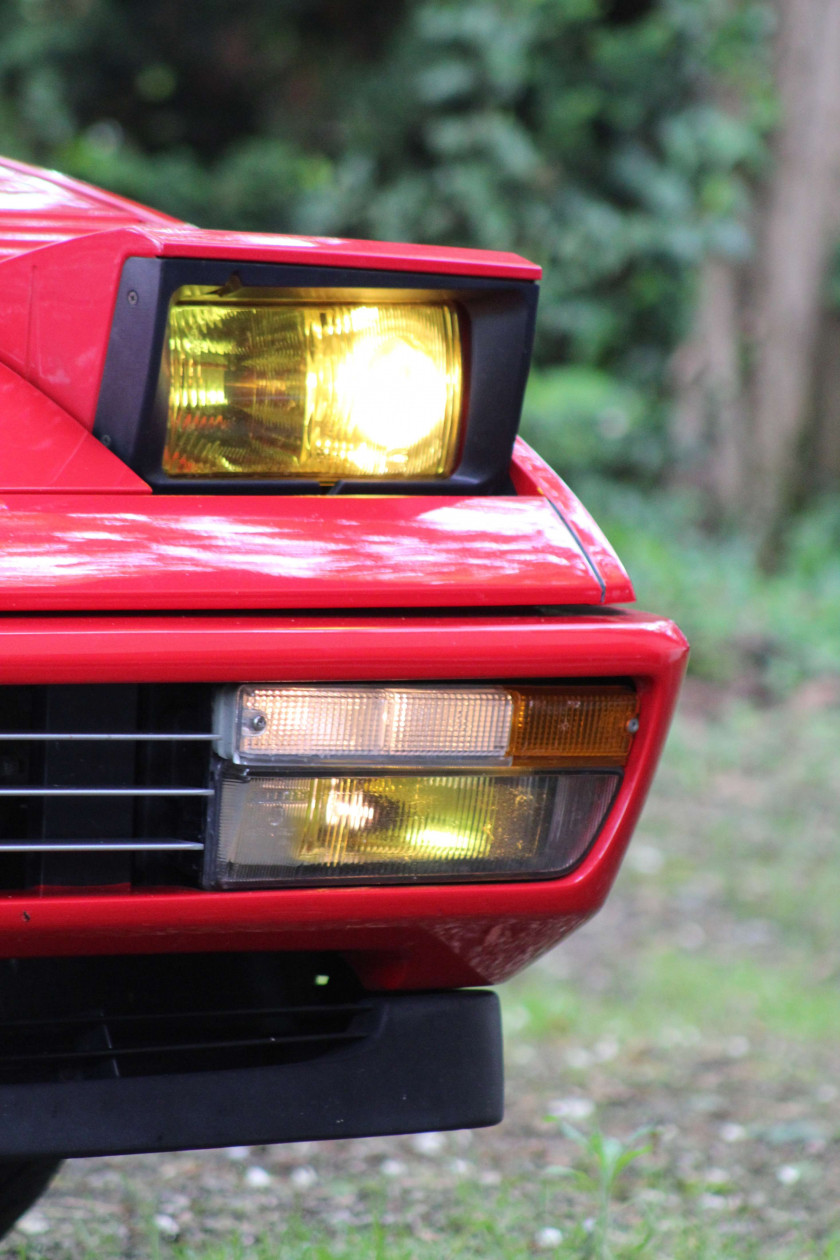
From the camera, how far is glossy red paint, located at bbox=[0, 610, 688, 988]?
1.16 meters

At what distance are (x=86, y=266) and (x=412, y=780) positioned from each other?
1.81ft

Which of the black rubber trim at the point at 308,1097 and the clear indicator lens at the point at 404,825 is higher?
the clear indicator lens at the point at 404,825

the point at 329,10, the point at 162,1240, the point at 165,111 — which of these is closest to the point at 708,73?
the point at 329,10

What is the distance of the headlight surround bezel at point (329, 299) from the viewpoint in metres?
1.24

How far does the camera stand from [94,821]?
122 centimetres

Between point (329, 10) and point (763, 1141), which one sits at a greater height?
point (329, 10)

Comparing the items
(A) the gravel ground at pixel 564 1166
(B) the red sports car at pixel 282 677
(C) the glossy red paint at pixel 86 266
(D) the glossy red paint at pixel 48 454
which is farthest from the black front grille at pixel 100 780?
(A) the gravel ground at pixel 564 1166

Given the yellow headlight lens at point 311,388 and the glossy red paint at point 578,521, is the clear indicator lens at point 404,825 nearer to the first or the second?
the glossy red paint at point 578,521

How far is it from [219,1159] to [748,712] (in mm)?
4111

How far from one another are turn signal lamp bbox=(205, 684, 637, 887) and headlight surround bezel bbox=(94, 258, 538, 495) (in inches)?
9.1

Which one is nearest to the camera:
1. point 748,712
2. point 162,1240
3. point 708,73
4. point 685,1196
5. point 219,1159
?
point 162,1240

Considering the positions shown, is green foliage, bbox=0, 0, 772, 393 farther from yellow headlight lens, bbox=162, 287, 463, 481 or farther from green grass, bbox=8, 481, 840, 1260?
yellow headlight lens, bbox=162, 287, 463, 481

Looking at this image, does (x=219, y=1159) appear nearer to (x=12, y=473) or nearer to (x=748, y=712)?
(x=12, y=473)

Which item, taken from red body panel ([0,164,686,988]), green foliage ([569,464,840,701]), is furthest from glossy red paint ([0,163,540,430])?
green foliage ([569,464,840,701])
